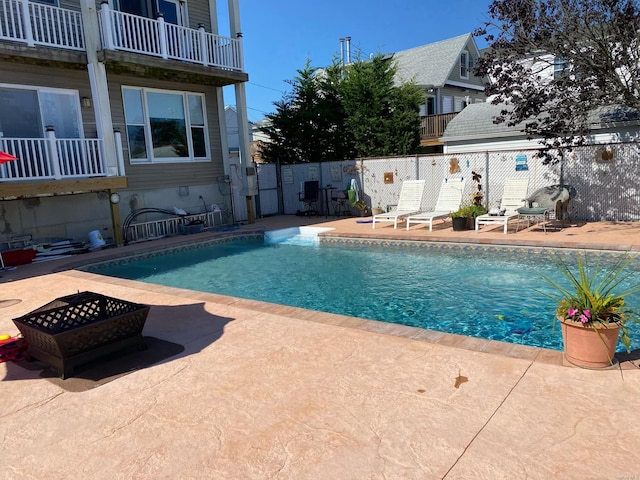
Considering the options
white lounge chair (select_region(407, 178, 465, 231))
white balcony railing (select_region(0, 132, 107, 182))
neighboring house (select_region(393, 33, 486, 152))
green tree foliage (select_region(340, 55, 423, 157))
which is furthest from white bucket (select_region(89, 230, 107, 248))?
neighboring house (select_region(393, 33, 486, 152))

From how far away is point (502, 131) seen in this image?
1591 cm

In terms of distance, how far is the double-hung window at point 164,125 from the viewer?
12.5m

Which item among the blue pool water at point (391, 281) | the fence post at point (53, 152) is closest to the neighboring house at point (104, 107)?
the fence post at point (53, 152)

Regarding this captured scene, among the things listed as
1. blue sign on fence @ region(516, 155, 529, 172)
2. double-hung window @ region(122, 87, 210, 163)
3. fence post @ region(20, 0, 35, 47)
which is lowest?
→ blue sign on fence @ region(516, 155, 529, 172)

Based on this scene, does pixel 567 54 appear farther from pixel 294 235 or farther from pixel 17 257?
pixel 17 257

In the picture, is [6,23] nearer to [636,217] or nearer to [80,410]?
[80,410]

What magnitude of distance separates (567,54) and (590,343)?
28.5 feet

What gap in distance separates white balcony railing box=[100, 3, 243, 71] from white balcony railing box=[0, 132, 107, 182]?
2419 mm

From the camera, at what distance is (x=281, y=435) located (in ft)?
9.25

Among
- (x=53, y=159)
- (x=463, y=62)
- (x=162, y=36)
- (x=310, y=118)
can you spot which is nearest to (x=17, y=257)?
(x=53, y=159)

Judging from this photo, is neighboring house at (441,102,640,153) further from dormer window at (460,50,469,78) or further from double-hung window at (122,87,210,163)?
dormer window at (460,50,469,78)

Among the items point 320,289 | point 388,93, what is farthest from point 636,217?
point 388,93

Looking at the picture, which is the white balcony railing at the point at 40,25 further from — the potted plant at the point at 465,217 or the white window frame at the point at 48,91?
the potted plant at the point at 465,217

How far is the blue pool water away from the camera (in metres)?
5.70
